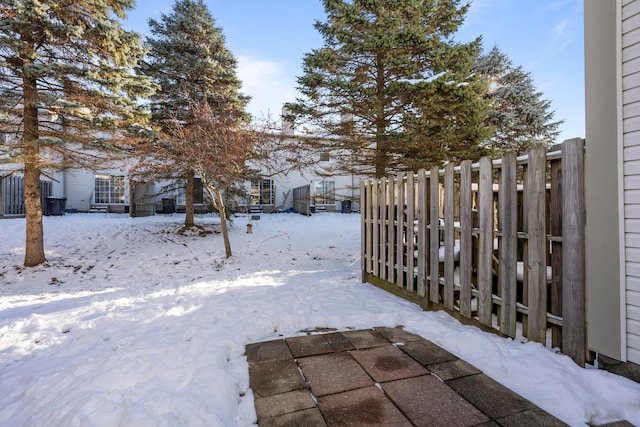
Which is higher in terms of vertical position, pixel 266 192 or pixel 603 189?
pixel 266 192

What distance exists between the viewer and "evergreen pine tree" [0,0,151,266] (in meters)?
6.72

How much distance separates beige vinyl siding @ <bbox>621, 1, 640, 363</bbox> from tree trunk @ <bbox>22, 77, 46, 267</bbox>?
9657 millimetres

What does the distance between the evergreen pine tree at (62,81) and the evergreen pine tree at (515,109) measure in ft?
38.5

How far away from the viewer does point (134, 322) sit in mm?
3721

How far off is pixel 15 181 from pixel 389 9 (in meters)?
16.5

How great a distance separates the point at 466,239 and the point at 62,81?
9.16 meters

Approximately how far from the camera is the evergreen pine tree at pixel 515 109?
12.0 m

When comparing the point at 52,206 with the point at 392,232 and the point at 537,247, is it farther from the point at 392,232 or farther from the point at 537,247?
the point at 537,247

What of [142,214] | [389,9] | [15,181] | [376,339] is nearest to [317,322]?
[376,339]

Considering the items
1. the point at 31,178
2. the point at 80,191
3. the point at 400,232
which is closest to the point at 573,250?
the point at 400,232

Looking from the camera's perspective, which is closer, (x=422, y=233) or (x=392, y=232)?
(x=422, y=233)

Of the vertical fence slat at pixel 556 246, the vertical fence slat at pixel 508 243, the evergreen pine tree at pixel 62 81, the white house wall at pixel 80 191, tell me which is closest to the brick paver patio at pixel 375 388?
the vertical fence slat at pixel 508 243

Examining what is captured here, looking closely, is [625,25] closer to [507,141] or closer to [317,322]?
[317,322]

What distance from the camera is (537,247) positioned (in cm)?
258
